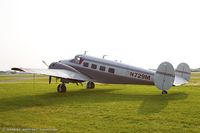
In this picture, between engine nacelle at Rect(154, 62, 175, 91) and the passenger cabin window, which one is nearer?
engine nacelle at Rect(154, 62, 175, 91)

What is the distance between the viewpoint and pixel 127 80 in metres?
21.4

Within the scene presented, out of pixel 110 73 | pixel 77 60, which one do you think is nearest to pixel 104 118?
pixel 110 73

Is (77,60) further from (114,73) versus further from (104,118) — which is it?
(104,118)

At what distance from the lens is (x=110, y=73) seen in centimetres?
2266

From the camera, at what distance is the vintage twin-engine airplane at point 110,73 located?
17875 mm

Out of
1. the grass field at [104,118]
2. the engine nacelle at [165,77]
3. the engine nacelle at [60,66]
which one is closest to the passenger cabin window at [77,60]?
the engine nacelle at [60,66]

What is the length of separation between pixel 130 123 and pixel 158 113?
2268mm

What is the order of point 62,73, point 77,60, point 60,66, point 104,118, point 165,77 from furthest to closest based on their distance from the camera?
point 77,60
point 60,66
point 62,73
point 165,77
point 104,118

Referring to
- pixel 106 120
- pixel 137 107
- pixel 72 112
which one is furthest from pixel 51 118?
pixel 137 107

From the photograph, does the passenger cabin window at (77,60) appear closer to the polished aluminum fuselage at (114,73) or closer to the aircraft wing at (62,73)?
the polished aluminum fuselage at (114,73)

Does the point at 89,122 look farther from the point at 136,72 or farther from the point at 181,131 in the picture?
the point at 136,72

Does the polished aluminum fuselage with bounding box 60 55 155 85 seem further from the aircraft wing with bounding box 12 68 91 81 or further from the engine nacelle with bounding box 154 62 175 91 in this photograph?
the engine nacelle with bounding box 154 62 175 91

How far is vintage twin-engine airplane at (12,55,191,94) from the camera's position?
17.9 meters

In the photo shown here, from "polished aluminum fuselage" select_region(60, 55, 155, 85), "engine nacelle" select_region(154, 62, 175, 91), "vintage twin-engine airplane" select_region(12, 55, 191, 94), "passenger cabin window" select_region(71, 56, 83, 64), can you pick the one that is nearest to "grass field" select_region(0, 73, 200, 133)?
"engine nacelle" select_region(154, 62, 175, 91)
